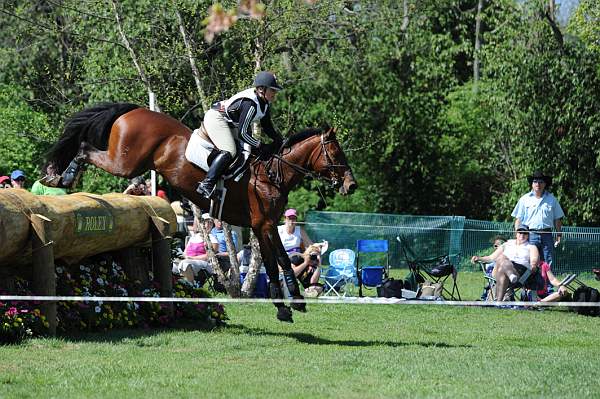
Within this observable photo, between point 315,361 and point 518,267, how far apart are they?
24.0 feet

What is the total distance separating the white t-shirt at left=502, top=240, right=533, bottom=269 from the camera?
1645cm

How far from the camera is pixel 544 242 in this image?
1777cm

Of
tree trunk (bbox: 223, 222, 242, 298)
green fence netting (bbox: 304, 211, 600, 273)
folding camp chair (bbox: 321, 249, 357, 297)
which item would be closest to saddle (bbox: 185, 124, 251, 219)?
tree trunk (bbox: 223, 222, 242, 298)

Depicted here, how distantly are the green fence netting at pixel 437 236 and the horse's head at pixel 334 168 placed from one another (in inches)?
349

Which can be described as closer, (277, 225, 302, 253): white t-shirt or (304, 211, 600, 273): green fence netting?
(277, 225, 302, 253): white t-shirt

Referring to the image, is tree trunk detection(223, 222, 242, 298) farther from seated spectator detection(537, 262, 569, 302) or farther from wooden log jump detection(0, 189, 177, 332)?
seated spectator detection(537, 262, 569, 302)

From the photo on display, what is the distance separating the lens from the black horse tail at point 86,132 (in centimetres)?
1252

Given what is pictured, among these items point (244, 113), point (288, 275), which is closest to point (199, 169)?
point (244, 113)

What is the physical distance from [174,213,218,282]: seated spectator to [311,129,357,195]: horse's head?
4735 millimetres

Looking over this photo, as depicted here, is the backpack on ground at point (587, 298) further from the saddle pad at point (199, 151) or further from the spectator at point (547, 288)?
the saddle pad at point (199, 151)

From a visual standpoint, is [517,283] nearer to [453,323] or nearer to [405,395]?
[453,323]

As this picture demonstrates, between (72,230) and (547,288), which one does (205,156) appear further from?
(547,288)

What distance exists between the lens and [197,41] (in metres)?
17.7

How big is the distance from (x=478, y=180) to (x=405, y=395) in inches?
966
